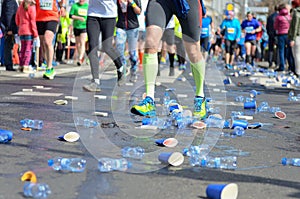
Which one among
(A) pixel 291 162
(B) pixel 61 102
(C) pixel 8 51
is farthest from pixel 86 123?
(C) pixel 8 51

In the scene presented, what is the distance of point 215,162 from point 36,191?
142cm

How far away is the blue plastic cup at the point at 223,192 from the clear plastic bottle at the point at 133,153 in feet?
3.51

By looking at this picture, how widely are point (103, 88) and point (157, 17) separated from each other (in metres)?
3.90

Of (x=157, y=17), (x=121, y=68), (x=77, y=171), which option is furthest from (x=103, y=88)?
(x=77, y=171)

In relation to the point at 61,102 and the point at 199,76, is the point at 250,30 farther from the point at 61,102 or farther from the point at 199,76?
the point at 199,76

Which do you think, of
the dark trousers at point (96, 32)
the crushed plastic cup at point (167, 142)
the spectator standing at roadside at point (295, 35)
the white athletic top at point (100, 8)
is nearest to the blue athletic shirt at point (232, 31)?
the spectator standing at roadside at point (295, 35)

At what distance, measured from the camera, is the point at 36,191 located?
10.2 ft

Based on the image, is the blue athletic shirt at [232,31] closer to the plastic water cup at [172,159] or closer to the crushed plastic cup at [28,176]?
the plastic water cup at [172,159]

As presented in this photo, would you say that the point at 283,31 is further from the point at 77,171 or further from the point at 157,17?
the point at 77,171

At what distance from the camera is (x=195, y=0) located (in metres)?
6.23

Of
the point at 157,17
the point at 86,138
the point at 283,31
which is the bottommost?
the point at 283,31

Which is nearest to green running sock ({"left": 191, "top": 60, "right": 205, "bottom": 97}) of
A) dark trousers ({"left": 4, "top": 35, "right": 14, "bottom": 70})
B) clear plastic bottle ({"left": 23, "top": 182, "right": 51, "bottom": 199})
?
clear plastic bottle ({"left": 23, "top": 182, "right": 51, "bottom": 199})

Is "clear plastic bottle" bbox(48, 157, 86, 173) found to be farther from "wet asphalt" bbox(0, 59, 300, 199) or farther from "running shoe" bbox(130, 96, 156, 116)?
"running shoe" bbox(130, 96, 156, 116)

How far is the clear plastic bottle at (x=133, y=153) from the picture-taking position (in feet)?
13.9
